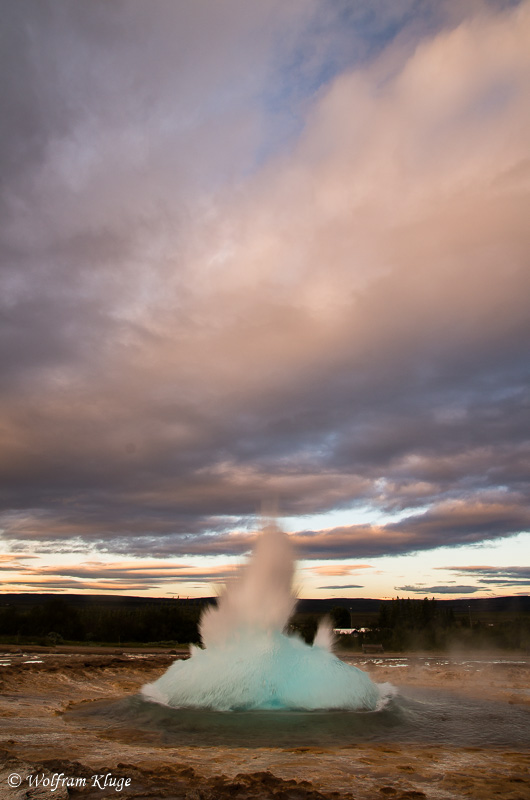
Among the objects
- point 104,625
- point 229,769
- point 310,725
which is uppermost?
point 229,769

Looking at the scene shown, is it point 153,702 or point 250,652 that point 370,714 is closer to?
point 250,652

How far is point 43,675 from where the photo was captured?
2177 cm

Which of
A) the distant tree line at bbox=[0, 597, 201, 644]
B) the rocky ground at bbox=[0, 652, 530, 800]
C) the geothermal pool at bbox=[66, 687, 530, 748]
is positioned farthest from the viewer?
the distant tree line at bbox=[0, 597, 201, 644]

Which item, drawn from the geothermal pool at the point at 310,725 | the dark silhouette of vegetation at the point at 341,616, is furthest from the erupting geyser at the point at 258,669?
the dark silhouette of vegetation at the point at 341,616

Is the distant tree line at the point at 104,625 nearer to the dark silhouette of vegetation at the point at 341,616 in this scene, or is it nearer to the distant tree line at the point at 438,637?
the distant tree line at the point at 438,637

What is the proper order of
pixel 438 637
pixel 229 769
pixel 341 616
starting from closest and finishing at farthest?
1. pixel 229 769
2. pixel 438 637
3. pixel 341 616

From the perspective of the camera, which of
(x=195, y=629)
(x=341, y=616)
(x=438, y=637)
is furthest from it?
(x=341, y=616)

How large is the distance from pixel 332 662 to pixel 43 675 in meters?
12.0

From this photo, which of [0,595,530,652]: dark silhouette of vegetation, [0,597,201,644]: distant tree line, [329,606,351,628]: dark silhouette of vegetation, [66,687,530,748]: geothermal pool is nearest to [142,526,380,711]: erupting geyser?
[66,687,530,748]: geothermal pool

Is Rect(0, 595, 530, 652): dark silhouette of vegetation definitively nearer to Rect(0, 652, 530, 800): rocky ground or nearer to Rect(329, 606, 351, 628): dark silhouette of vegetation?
Rect(329, 606, 351, 628): dark silhouette of vegetation

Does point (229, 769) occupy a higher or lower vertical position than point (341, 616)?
higher

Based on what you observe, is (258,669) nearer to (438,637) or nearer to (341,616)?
(438,637)

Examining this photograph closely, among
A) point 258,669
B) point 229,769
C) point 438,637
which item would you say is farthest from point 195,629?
point 229,769

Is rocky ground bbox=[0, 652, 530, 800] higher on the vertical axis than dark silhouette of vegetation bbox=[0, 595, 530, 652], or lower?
higher
